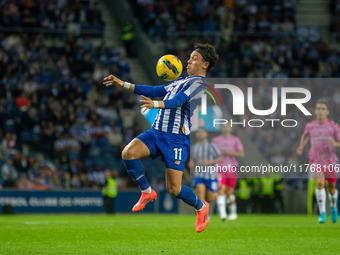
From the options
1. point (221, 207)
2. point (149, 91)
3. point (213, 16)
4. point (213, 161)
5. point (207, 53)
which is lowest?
point (221, 207)

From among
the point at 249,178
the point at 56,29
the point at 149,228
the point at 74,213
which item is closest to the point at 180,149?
the point at 149,228

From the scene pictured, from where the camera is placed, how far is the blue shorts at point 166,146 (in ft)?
27.7

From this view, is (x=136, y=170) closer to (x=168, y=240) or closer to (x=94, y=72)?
(x=168, y=240)

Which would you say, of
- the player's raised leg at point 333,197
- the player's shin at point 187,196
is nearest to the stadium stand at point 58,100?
the player's raised leg at point 333,197

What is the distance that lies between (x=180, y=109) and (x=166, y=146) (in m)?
0.56

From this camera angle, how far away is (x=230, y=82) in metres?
23.1

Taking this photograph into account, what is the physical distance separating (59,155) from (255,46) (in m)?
9.45

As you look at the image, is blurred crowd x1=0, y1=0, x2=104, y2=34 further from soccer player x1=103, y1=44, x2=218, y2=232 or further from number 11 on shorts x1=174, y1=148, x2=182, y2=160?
number 11 on shorts x1=174, y1=148, x2=182, y2=160

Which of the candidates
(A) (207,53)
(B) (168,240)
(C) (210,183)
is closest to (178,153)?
(A) (207,53)

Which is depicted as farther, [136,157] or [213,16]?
[213,16]

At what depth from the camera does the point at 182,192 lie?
8.71 m

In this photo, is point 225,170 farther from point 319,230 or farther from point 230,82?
point 230,82

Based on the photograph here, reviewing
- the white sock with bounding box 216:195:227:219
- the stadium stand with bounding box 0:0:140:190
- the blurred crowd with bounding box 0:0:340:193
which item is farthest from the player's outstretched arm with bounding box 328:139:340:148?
the stadium stand with bounding box 0:0:140:190

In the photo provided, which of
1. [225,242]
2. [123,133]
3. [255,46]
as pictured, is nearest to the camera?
[225,242]
